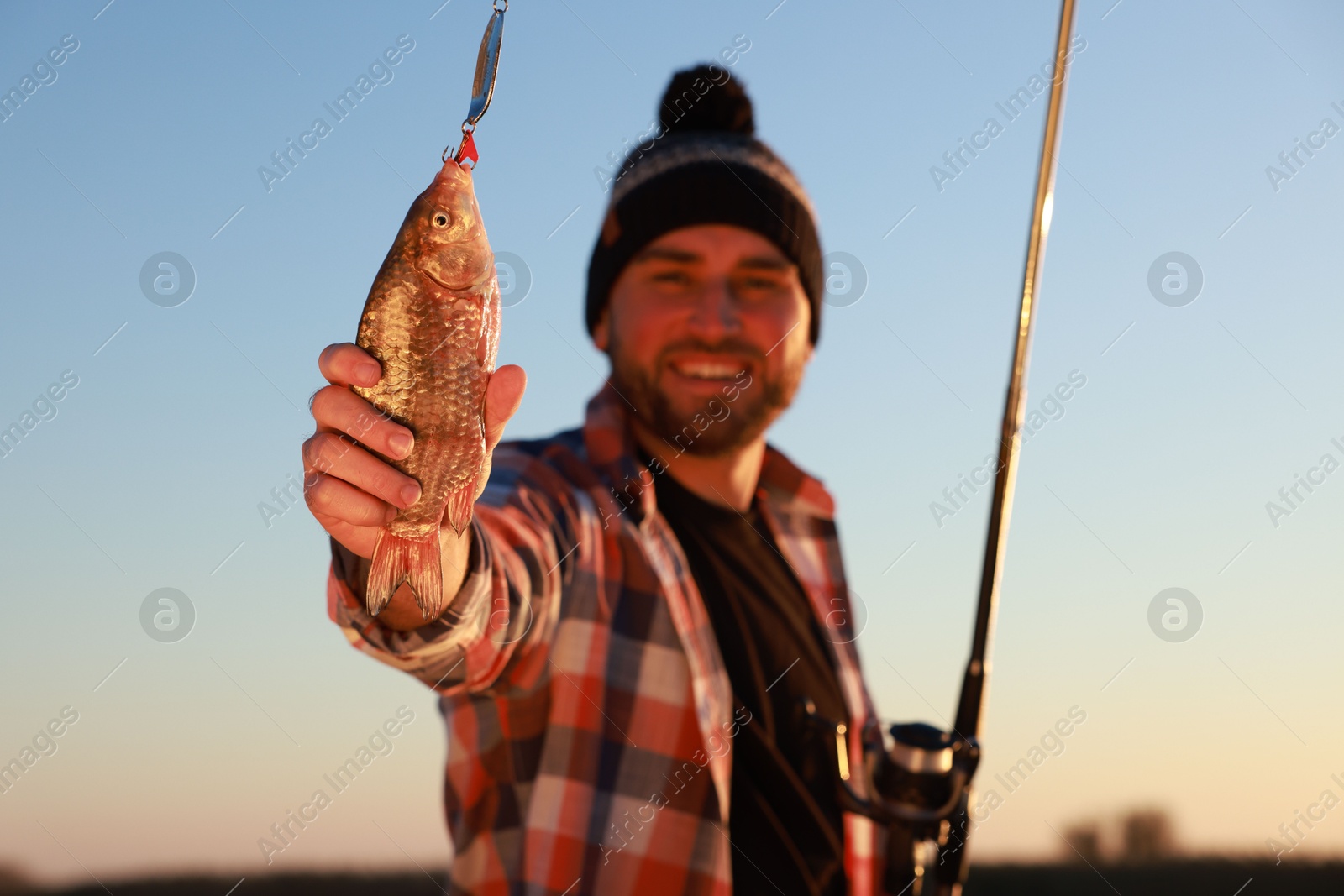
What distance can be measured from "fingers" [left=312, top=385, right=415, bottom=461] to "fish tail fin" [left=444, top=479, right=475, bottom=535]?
0.56 ft

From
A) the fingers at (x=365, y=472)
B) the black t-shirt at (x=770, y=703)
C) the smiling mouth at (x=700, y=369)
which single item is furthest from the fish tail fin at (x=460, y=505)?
the smiling mouth at (x=700, y=369)

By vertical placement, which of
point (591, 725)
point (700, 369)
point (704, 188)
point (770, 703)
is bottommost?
point (770, 703)

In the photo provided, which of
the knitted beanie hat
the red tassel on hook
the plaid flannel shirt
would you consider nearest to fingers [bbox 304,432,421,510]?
the red tassel on hook

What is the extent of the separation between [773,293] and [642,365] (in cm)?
86

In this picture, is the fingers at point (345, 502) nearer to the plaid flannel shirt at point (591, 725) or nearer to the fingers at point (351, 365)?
the fingers at point (351, 365)

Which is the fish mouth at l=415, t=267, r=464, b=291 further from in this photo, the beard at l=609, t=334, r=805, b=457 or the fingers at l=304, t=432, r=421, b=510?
the beard at l=609, t=334, r=805, b=457

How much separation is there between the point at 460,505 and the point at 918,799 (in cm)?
224

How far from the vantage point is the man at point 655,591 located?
257 centimetres

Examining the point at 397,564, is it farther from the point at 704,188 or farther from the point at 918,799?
the point at 704,188

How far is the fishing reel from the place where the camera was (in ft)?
11.5

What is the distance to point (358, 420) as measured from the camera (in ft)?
6.56

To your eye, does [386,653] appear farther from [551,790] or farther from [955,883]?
[955,883]

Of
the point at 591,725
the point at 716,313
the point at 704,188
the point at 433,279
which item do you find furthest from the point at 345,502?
the point at 704,188

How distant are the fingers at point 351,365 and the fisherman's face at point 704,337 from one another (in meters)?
3.05
